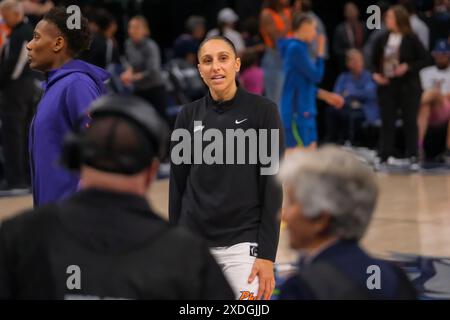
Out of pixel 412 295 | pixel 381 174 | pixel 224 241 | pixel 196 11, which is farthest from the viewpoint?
pixel 196 11

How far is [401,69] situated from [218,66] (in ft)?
27.3

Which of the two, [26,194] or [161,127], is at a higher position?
[161,127]

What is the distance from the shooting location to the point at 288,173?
2.30 metres

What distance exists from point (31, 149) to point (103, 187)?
6.26 ft

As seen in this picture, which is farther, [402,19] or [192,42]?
[192,42]

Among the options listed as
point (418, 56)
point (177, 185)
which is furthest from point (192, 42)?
point (177, 185)

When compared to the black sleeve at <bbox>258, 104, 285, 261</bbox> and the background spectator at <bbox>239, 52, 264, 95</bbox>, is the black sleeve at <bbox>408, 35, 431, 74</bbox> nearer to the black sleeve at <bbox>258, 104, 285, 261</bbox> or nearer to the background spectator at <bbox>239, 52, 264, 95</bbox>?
the background spectator at <bbox>239, 52, 264, 95</bbox>

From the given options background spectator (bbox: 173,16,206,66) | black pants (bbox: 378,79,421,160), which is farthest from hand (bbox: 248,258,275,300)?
background spectator (bbox: 173,16,206,66)

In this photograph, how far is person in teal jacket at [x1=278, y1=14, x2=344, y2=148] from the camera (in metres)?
8.59

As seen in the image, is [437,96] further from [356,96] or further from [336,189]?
[336,189]

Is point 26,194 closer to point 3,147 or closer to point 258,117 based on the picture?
point 3,147

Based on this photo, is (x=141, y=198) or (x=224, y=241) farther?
(x=224, y=241)

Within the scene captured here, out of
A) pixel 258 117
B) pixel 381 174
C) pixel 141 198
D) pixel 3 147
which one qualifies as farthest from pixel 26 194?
pixel 141 198

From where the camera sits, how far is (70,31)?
4.27 meters
